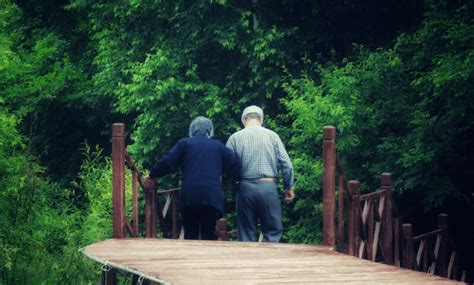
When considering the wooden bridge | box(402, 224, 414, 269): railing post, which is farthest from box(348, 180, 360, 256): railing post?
box(402, 224, 414, 269): railing post

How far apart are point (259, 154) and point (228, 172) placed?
357mm

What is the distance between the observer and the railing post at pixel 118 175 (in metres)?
10.1

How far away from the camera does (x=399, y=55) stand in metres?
17.8

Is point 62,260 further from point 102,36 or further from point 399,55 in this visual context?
point 102,36

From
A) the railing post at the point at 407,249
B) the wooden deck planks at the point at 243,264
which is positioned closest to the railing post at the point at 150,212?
the wooden deck planks at the point at 243,264

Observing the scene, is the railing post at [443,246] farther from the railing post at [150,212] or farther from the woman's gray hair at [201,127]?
the woman's gray hair at [201,127]

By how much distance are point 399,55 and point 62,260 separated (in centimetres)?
720

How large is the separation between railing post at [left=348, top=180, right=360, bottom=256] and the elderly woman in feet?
4.12

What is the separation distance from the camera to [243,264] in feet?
25.9

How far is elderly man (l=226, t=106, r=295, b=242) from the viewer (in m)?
9.55

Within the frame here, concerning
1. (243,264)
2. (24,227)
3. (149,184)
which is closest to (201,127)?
(149,184)

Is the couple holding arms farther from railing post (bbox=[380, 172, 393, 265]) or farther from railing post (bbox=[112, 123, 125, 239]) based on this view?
railing post (bbox=[380, 172, 393, 265])

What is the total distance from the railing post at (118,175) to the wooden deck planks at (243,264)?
0.42m

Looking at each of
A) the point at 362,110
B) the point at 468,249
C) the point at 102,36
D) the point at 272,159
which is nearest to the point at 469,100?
the point at 362,110
